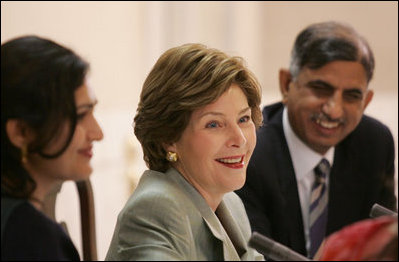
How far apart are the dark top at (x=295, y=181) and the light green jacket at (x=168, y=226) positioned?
63 centimetres

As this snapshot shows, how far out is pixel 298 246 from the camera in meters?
2.33

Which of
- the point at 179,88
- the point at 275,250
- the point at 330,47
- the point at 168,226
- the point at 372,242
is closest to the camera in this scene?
the point at 372,242

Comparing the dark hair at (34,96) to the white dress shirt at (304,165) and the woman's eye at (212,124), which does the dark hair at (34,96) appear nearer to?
the woman's eye at (212,124)

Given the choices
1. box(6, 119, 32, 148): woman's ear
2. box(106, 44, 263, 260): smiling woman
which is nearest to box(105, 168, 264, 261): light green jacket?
box(106, 44, 263, 260): smiling woman

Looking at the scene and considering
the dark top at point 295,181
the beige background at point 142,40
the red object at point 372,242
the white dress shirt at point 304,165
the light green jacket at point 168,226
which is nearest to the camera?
the red object at point 372,242

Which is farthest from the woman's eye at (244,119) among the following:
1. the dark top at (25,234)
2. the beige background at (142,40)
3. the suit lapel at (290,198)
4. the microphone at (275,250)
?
the beige background at (142,40)

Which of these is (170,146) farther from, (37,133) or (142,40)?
(142,40)

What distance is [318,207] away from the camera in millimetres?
2408

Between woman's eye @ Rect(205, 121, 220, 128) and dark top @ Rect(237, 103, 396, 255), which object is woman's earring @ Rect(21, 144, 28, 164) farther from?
dark top @ Rect(237, 103, 396, 255)

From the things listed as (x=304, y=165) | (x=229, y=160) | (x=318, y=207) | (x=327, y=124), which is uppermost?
(x=229, y=160)

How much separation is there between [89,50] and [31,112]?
9.36 feet

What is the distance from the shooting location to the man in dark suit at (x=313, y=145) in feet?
7.57

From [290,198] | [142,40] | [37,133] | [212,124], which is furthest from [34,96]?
[142,40]

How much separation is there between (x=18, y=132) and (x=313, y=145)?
4.63ft
